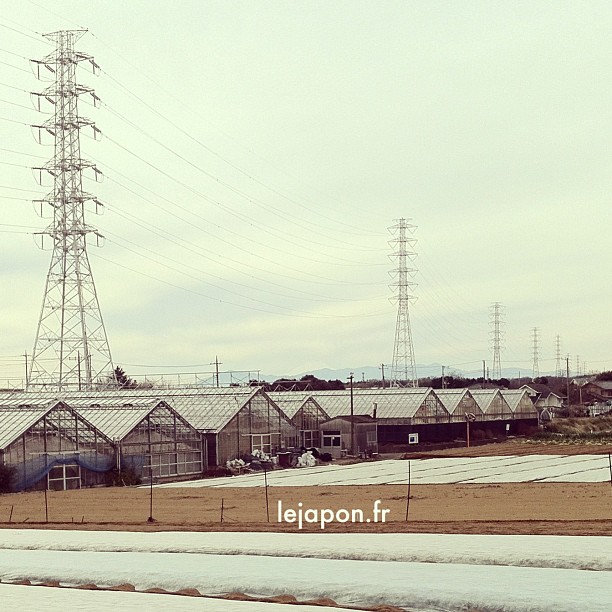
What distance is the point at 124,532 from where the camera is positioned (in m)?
30.4

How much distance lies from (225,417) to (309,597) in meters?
47.7

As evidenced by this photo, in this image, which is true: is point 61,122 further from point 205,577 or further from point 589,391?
point 589,391

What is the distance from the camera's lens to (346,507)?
37438 mm

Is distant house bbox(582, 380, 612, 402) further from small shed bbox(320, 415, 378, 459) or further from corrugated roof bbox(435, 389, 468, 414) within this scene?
small shed bbox(320, 415, 378, 459)

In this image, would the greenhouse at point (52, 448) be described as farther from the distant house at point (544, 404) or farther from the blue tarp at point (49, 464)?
the distant house at point (544, 404)

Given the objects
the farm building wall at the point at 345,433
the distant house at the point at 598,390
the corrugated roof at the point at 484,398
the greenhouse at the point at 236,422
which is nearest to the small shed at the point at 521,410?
the corrugated roof at the point at 484,398
